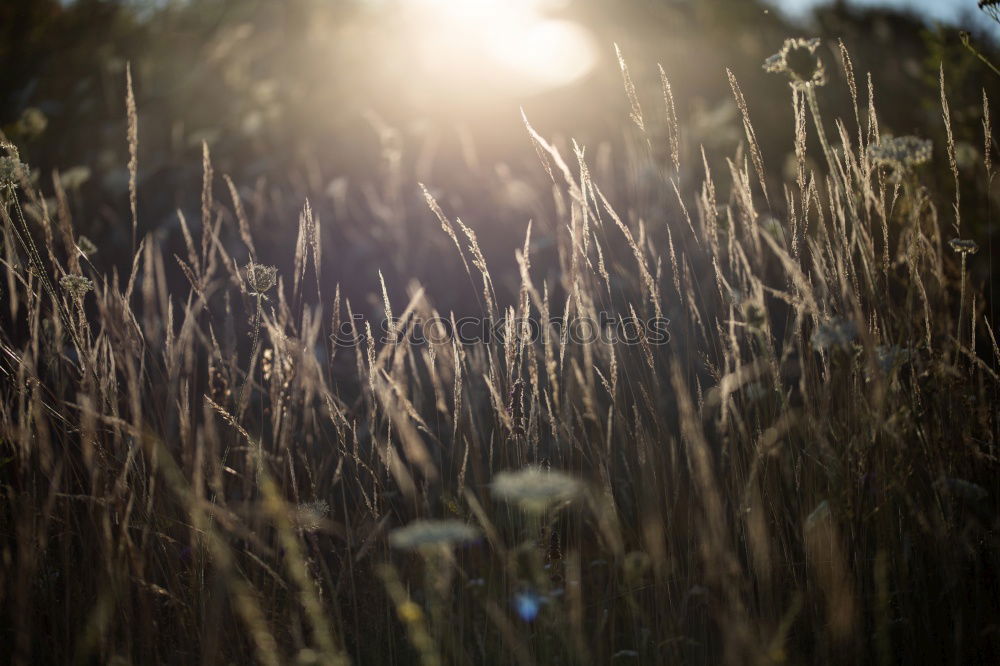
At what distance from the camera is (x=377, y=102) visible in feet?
15.4

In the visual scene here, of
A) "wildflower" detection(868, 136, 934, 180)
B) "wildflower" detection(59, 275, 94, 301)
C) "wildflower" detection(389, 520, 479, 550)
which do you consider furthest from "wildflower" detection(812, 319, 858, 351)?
"wildflower" detection(59, 275, 94, 301)

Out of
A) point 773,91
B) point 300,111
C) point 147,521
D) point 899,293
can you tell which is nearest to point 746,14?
point 773,91

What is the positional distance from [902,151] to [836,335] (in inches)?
12.5

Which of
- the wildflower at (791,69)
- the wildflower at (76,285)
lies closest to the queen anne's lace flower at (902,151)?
the wildflower at (791,69)

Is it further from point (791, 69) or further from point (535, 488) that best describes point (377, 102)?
point (535, 488)

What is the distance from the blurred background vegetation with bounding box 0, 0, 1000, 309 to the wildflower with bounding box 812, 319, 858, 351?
1632mm

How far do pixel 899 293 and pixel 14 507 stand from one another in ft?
7.58

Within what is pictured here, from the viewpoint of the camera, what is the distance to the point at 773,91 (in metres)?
4.09

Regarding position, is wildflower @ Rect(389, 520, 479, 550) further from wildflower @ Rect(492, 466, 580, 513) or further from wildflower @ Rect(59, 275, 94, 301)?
wildflower @ Rect(59, 275, 94, 301)

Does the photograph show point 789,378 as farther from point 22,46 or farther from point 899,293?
point 22,46

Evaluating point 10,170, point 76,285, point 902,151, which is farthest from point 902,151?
point 10,170

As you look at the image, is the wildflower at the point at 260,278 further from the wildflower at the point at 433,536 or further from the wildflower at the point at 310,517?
the wildflower at the point at 433,536

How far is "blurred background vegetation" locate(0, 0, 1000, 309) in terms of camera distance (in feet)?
11.0

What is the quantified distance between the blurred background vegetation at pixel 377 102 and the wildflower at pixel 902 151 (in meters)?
1.47
